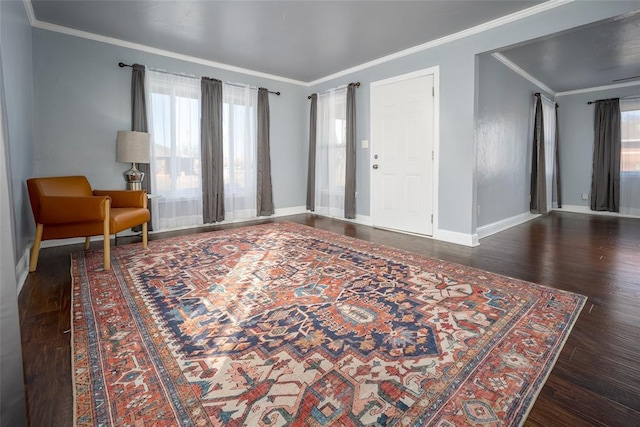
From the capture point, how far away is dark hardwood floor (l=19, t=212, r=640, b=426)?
1.28 m

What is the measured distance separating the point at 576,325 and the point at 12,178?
13.9 ft

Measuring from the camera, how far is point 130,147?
3932 millimetres

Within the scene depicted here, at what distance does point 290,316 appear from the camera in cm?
201

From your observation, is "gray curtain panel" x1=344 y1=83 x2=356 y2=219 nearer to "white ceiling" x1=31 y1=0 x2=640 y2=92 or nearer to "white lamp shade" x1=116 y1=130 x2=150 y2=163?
"white ceiling" x1=31 y1=0 x2=640 y2=92

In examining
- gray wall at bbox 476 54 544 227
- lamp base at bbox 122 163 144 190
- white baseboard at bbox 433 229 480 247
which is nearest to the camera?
white baseboard at bbox 433 229 480 247

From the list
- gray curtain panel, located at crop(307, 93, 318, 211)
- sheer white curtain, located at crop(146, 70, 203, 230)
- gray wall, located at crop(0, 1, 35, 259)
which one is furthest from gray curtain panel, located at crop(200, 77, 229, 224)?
gray wall, located at crop(0, 1, 35, 259)

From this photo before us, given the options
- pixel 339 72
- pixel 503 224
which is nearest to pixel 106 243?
pixel 339 72

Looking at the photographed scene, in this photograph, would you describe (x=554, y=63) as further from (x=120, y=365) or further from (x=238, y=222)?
(x=120, y=365)

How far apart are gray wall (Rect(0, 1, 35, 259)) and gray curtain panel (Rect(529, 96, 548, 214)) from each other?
7158mm

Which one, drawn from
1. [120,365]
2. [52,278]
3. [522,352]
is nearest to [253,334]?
[120,365]

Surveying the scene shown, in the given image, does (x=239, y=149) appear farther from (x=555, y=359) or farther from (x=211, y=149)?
(x=555, y=359)

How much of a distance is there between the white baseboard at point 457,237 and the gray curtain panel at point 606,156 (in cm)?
455

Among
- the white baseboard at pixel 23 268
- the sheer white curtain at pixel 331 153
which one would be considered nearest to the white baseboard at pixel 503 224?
the sheer white curtain at pixel 331 153

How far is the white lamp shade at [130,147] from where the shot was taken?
392 centimetres
